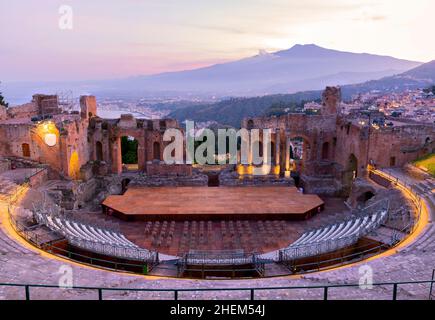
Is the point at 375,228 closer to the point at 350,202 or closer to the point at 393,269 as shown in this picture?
the point at 393,269

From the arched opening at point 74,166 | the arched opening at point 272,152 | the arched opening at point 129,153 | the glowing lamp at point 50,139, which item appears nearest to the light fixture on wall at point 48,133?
the glowing lamp at point 50,139

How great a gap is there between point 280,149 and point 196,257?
18.3 meters

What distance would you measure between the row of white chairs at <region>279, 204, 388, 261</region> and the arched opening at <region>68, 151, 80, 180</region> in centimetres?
1756

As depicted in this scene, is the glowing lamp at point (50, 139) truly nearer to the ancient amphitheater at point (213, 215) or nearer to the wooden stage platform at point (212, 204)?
the ancient amphitheater at point (213, 215)

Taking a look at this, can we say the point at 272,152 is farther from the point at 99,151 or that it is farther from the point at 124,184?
the point at 99,151

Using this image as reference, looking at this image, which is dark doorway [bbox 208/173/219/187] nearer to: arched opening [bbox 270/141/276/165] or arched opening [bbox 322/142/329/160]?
arched opening [bbox 270/141/276/165]

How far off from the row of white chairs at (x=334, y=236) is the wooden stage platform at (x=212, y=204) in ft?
10.8

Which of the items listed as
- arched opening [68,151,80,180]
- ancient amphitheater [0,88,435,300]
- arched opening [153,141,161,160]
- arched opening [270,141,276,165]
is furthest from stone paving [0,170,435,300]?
arched opening [153,141,161,160]

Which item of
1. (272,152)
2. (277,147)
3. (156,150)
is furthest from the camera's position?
(272,152)

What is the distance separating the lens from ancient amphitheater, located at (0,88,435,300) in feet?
38.8

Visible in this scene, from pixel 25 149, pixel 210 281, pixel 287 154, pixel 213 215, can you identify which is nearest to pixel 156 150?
pixel 25 149

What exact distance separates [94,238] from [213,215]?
773cm

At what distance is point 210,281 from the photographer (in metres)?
12.5
